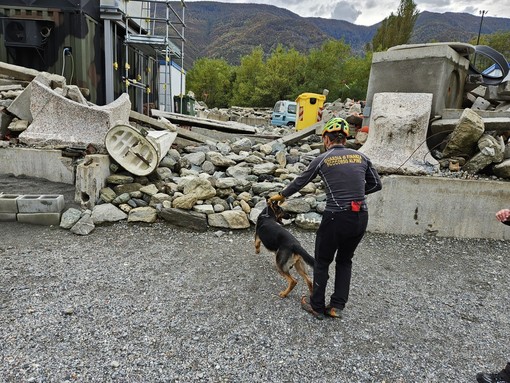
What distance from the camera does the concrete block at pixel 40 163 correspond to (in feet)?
21.4

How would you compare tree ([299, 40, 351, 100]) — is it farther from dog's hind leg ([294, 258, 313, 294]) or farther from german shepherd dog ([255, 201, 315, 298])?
dog's hind leg ([294, 258, 313, 294])

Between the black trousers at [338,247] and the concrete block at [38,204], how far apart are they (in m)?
4.13

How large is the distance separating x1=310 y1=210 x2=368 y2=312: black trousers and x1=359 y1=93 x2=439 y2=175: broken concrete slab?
3.39 metres

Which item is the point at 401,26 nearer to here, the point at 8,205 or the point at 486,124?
the point at 486,124

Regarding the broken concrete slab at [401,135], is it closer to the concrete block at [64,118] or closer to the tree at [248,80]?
the concrete block at [64,118]

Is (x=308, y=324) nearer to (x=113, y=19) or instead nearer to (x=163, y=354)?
(x=163, y=354)

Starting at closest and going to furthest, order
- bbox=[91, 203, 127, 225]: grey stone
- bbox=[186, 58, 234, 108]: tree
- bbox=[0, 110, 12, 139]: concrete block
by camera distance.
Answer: bbox=[91, 203, 127, 225]: grey stone < bbox=[0, 110, 12, 139]: concrete block < bbox=[186, 58, 234, 108]: tree

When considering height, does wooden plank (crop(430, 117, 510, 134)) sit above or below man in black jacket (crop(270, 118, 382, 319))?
above

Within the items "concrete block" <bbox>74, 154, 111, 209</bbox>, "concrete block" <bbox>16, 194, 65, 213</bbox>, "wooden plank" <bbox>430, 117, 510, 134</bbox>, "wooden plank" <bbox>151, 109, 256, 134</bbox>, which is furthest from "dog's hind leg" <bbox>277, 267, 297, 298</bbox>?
"wooden plank" <bbox>151, 109, 256, 134</bbox>

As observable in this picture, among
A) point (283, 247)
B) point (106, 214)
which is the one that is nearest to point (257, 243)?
point (283, 247)

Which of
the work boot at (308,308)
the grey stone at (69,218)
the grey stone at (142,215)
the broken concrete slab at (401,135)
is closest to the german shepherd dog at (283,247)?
the work boot at (308,308)

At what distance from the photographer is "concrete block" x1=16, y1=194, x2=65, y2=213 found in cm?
535

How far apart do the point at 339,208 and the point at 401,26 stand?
40.6 meters

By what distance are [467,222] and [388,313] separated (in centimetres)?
300
